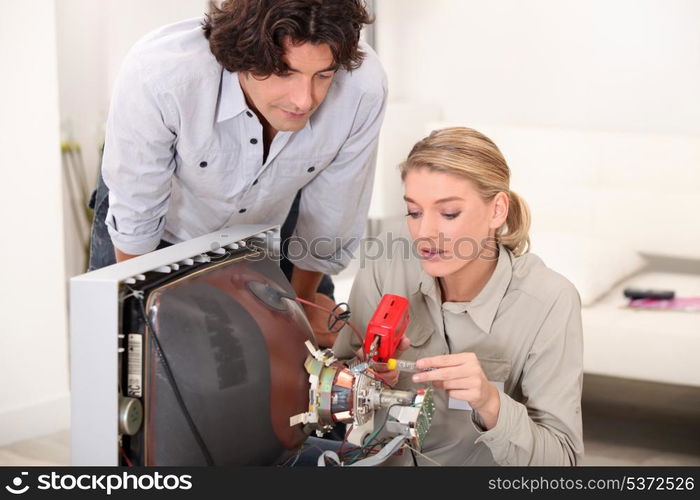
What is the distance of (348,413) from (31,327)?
2.01 meters

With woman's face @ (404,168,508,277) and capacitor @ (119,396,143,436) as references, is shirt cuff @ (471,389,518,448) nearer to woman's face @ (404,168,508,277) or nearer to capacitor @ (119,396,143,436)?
woman's face @ (404,168,508,277)

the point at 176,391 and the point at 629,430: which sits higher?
the point at 176,391

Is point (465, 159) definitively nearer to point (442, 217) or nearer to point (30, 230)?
point (442, 217)

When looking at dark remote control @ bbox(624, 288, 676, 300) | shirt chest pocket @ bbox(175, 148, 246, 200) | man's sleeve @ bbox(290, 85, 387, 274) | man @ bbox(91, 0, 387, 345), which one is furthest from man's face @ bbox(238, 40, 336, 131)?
dark remote control @ bbox(624, 288, 676, 300)

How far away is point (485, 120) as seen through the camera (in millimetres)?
3592

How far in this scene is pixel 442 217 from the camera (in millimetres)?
1479

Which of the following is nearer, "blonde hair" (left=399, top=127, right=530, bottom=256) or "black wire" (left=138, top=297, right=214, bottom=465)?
"black wire" (left=138, top=297, right=214, bottom=465)

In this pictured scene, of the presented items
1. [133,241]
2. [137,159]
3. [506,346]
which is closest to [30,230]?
[133,241]

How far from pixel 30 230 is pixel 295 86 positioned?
172cm

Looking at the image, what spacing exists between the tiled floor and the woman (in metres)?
1.29

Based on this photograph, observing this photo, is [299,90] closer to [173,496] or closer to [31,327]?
[173,496]

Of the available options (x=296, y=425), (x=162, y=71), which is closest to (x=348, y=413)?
(x=296, y=425)

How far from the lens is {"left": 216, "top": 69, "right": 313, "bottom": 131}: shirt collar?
1569mm

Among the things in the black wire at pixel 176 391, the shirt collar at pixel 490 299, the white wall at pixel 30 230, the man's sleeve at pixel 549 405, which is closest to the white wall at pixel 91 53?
the white wall at pixel 30 230
